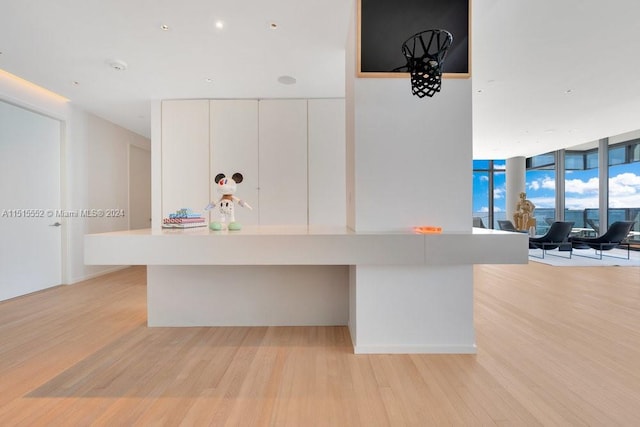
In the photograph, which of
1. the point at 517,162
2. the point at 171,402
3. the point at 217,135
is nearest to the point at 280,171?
the point at 217,135

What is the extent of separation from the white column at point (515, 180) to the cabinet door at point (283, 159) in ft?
26.5

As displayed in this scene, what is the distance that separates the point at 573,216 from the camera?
8.65 m

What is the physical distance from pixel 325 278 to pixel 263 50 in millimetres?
2377

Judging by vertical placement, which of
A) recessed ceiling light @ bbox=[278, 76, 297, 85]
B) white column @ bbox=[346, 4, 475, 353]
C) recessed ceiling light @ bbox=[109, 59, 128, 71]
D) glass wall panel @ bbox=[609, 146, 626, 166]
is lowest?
white column @ bbox=[346, 4, 475, 353]

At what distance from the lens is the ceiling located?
94.6 inches

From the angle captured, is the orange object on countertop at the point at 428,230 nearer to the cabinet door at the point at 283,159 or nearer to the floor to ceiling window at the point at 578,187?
the cabinet door at the point at 283,159

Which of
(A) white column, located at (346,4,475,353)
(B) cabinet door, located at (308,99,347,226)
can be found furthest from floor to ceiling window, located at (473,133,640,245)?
(A) white column, located at (346,4,475,353)

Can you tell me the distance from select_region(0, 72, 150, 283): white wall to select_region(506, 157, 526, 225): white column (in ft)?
34.7

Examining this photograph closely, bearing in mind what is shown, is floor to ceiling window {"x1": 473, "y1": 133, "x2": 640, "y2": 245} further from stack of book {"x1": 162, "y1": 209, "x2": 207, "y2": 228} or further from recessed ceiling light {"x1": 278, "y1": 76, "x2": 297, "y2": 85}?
stack of book {"x1": 162, "y1": 209, "x2": 207, "y2": 228}

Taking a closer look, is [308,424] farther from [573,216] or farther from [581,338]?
[573,216]

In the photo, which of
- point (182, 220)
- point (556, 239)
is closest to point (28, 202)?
point (182, 220)

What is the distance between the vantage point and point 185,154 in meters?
4.26

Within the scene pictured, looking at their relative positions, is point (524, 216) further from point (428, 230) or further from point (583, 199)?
point (428, 230)

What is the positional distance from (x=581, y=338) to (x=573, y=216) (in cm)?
828
